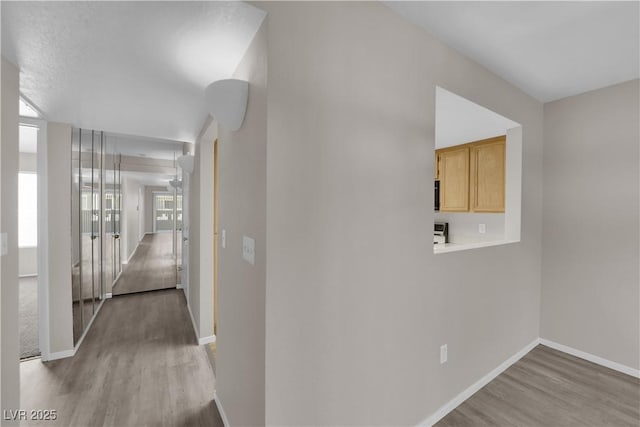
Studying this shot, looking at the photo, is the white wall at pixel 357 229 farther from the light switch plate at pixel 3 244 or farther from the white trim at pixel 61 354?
the white trim at pixel 61 354

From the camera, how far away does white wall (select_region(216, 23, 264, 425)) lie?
1232 millimetres

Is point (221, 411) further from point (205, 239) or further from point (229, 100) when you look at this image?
point (229, 100)

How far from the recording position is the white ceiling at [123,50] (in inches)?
48.2

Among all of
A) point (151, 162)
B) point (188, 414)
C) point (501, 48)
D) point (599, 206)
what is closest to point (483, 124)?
point (501, 48)

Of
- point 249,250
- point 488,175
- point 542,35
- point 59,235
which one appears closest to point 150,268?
point 59,235

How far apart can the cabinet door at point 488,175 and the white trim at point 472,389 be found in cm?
154

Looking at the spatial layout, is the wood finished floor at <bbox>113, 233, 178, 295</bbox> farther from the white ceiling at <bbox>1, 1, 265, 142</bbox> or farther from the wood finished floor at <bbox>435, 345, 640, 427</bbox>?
the wood finished floor at <bbox>435, 345, 640, 427</bbox>

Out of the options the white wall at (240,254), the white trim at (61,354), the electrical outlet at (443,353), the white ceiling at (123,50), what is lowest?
the white trim at (61,354)

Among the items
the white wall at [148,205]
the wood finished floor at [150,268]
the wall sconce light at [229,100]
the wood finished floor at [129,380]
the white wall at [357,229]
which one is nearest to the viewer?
the white wall at [357,229]

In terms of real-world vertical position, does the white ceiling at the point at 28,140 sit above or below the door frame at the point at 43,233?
above

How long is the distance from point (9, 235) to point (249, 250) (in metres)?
1.41

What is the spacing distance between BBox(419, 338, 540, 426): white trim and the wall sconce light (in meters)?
2.10

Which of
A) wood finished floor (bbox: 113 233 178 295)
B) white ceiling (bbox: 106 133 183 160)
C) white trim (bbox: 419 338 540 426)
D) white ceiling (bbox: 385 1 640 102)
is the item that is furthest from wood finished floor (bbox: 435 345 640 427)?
wood finished floor (bbox: 113 233 178 295)

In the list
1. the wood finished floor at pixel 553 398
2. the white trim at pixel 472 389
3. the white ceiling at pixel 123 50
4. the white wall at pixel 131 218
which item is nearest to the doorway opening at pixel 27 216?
the white wall at pixel 131 218
